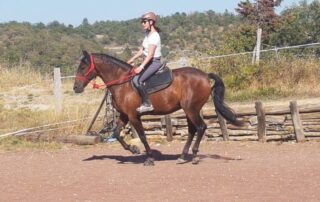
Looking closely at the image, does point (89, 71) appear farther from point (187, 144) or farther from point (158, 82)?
point (187, 144)

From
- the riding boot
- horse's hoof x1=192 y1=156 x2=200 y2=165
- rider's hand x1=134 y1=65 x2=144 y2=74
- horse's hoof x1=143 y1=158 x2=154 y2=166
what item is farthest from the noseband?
horse's hoof x1=192 y1=156 x2=200 y2=165

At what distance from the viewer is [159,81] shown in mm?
11117

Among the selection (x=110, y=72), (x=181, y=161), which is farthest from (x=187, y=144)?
(x=110, y=72)

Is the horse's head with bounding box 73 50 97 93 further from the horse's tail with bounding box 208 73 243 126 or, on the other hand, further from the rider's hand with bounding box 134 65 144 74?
the horse's tail with bounding box 208 73 243 126

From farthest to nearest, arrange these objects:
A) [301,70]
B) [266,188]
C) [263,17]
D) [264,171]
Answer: [263,17] < [301,70] < [264,171] < [266,188]

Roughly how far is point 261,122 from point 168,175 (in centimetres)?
390

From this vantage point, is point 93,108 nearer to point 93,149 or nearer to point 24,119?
point 24,119

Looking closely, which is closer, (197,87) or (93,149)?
(197,87)

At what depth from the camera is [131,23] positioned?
272 ft

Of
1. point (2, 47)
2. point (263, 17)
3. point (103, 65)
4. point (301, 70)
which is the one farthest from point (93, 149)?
point (2, 47)

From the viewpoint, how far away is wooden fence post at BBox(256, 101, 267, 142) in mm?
13266

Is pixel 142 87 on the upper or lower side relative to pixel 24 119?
upper

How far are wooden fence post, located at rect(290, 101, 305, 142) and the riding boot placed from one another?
3358 mm

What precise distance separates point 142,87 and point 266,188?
3234 millimetres
